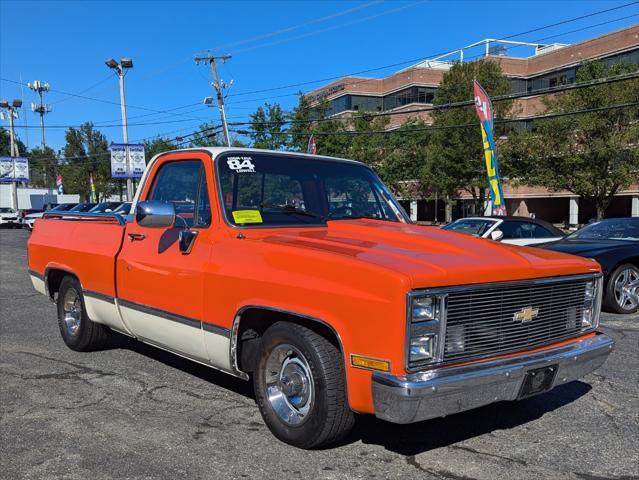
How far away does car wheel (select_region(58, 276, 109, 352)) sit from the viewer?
586 centimetres

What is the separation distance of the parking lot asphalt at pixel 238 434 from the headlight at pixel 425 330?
0.75 metres

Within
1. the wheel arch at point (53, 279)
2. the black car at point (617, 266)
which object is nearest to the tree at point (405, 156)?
the black car at point (617, 266)

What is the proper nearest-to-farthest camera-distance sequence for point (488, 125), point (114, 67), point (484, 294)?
point (484, 294) < point (488, 125) < point (114, 67)

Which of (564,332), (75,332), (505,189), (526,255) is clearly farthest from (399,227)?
(505,189)

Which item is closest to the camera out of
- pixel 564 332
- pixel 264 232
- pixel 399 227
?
pixel 564 332

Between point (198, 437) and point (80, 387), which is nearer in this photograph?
point (198, 437)

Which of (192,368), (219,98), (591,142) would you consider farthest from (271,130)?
(192,368)

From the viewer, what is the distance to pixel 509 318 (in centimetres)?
341

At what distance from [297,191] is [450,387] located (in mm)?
2161

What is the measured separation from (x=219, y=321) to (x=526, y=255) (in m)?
2.05

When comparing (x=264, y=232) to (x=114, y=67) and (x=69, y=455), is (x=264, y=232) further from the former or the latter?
(x=114, y=67)

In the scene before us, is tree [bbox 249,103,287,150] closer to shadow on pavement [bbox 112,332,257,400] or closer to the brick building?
the brick building

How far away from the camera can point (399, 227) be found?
14.5 ft

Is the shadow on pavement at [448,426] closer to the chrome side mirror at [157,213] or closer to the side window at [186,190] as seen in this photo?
the side window at [186,190]
